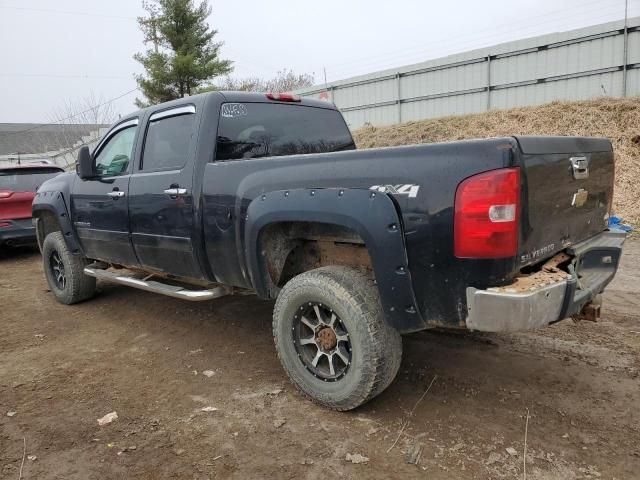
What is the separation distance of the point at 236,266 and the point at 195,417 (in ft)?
3.24

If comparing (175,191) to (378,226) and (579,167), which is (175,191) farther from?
(579,167)

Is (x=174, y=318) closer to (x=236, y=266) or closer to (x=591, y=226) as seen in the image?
(x=236, y=266)

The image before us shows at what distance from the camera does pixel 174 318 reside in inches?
191

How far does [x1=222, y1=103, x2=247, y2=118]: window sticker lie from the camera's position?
3.65 m

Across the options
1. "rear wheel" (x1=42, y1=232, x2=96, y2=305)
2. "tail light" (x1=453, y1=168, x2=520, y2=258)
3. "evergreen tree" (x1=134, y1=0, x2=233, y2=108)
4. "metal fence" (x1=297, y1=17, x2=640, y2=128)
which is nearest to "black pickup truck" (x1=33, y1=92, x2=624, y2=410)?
"tail light" (x1=453, y1=168, x2=520, y2=258)

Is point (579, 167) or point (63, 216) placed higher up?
point (579, 167)

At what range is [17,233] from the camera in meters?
8.06

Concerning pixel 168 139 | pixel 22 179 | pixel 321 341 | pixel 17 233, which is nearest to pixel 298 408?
pixel 321 341

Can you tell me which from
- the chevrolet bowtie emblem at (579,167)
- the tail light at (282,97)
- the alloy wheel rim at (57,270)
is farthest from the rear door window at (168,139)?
the chevrolet bowtie emblem at (579,167)

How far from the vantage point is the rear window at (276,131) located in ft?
11.9

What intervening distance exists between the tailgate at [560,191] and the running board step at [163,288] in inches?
85.8

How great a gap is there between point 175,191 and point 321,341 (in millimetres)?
1604

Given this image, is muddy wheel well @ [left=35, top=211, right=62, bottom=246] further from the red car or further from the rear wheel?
the red car

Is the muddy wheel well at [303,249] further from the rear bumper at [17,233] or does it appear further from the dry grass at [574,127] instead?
the dry grass at [574,127]
